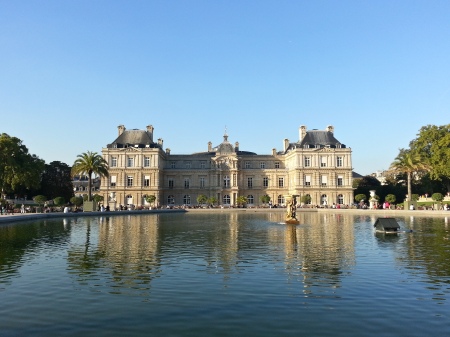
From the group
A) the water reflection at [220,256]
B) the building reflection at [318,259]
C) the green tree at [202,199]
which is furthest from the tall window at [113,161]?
the building reflection at [318,259]

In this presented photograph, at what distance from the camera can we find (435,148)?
64.0 meters

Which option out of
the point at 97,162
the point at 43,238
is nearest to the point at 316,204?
the point at 97,162

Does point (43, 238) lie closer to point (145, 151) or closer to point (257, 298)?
point (257, 298)

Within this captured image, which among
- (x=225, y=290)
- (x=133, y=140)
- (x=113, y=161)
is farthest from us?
(x=133, y=140)

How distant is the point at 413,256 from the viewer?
1659 cm

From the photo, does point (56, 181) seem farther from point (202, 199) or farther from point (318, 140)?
point (318, 140)

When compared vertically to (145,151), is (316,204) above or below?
below

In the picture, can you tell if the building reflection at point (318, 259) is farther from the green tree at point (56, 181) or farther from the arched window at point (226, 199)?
the green tree at point (56, 181)

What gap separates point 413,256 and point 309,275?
6243 mm

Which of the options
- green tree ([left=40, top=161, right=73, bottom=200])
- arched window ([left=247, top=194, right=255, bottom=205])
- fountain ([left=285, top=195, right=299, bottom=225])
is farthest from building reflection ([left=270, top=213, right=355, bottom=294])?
green tree ([left=40, top=161, right=73, bottom=200])

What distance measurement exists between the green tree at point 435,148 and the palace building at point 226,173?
16.4 metres

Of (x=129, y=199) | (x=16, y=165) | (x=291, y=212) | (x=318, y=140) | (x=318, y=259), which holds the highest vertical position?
(x=318, y=140)

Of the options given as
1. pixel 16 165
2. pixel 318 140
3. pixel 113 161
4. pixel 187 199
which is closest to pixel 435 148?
pixel 318 140

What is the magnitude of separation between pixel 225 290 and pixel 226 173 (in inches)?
3102
